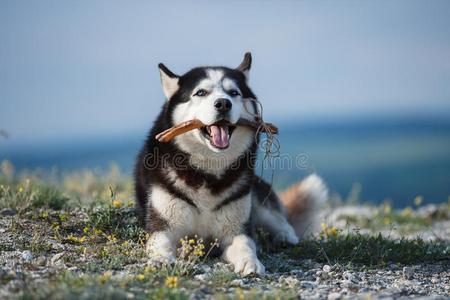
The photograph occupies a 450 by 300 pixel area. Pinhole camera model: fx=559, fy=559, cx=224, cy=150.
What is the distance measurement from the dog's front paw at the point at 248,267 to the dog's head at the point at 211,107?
0.93 meters

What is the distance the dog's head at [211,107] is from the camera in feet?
15.2

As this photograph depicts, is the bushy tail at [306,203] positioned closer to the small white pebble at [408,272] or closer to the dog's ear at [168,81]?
the small white pebble at [408,272]

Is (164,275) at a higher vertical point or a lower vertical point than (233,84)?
lower

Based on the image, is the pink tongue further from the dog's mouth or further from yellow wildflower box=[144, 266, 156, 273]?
yellow wildflower box=[144, 266, 156, 273]

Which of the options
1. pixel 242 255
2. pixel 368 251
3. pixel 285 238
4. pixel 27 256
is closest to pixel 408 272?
pixel 368 251

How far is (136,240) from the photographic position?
208 inches

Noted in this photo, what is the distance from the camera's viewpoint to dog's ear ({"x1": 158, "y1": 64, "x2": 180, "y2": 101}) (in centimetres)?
504

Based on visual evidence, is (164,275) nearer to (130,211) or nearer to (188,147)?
(188,147)

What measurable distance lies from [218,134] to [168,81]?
2.52 feet

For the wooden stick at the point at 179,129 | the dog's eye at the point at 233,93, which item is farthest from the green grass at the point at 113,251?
the dog's eye at the point at 233,93

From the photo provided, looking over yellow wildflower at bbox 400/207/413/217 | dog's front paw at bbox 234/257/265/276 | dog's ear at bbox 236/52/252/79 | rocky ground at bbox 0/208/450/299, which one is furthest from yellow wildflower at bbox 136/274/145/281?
yellow wildflower at bbox 400/207/413/217

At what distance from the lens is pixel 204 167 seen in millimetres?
4883

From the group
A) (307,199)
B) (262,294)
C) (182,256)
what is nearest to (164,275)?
(182,256)

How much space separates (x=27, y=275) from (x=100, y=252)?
3.01ft
